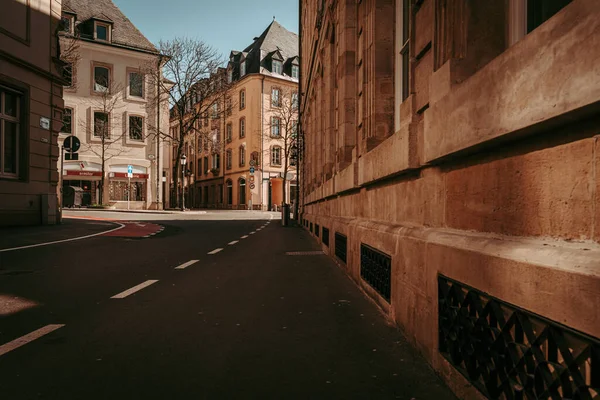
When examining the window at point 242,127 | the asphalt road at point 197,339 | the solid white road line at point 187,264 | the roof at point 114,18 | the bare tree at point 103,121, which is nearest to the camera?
the asphalt road at point 197,339

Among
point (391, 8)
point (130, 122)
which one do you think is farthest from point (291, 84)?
point (391, 8)

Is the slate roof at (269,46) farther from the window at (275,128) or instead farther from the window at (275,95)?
the window at (275,128)

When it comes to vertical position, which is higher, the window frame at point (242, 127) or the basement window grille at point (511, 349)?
the window frame at point (242, 127)

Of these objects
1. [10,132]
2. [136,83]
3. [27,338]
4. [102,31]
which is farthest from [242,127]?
[27,338]

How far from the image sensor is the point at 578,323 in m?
1.48

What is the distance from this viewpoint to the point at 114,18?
42.6 m

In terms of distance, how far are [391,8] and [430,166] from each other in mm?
3226

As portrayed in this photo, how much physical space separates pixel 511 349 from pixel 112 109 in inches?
1699

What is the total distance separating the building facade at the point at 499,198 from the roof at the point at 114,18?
4194 cm

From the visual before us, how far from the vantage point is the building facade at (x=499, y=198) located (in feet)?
5.06

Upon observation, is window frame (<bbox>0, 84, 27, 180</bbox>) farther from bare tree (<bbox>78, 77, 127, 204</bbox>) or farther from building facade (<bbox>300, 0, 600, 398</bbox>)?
bare tree (<bbox>78, 77, 127, 204</bbox>)

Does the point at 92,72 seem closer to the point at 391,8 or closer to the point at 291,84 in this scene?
the point at 291,84

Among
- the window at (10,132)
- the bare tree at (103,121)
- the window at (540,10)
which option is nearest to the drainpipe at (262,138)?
the bare tree at (103,121)

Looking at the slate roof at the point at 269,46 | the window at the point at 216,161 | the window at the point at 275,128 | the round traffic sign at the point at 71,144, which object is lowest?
the round traffic sign at the point at 71,144
